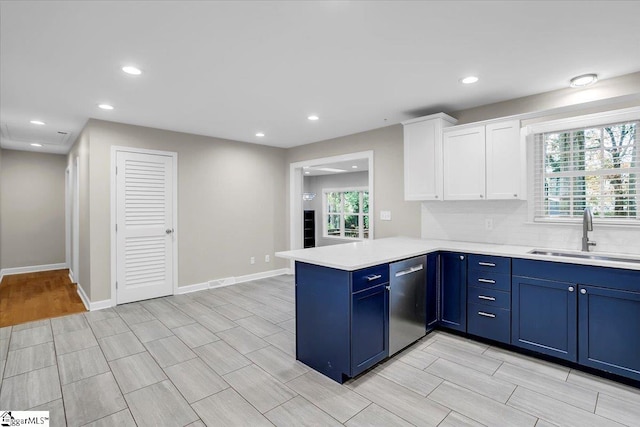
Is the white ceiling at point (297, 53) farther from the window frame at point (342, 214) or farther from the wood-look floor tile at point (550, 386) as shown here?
the window frame at point (342, 214)

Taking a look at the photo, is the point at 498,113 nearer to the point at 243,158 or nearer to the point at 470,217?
the point at 470,217

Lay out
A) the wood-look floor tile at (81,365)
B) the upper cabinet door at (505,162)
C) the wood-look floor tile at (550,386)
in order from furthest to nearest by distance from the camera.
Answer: the upper cabinet door at (505,162) → the wood-look floor tile at (81,365) → the wood-look floor tile at (550,386)

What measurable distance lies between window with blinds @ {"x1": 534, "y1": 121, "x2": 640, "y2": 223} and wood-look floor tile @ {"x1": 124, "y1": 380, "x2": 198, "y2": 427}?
3581 millimetres

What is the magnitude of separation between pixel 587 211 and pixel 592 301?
85 cm

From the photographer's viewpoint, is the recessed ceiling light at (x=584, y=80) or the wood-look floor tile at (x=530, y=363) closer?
the wood-look floor tile at (x=530, y=363)

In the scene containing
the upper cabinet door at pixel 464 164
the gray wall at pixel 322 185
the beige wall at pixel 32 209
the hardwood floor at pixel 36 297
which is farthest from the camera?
the gray wall at pixel 322 185

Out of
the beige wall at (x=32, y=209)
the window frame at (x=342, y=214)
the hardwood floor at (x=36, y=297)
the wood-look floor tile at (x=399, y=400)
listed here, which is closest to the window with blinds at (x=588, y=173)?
the wood-look floor tile at (x=399, y=400)

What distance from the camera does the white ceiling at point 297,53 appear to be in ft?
6.12

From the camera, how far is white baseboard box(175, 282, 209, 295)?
187 inches

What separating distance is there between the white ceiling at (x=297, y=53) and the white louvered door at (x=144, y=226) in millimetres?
835

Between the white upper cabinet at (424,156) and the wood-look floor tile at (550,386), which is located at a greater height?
the white upper cabinet at (424,156)

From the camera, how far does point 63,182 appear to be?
660 cm

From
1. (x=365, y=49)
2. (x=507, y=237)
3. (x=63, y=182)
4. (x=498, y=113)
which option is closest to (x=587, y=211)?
(x=507, y=237)

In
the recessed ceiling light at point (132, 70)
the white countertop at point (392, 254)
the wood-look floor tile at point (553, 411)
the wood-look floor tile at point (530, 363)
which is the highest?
the recessed ceiling light at point (132, 70)
